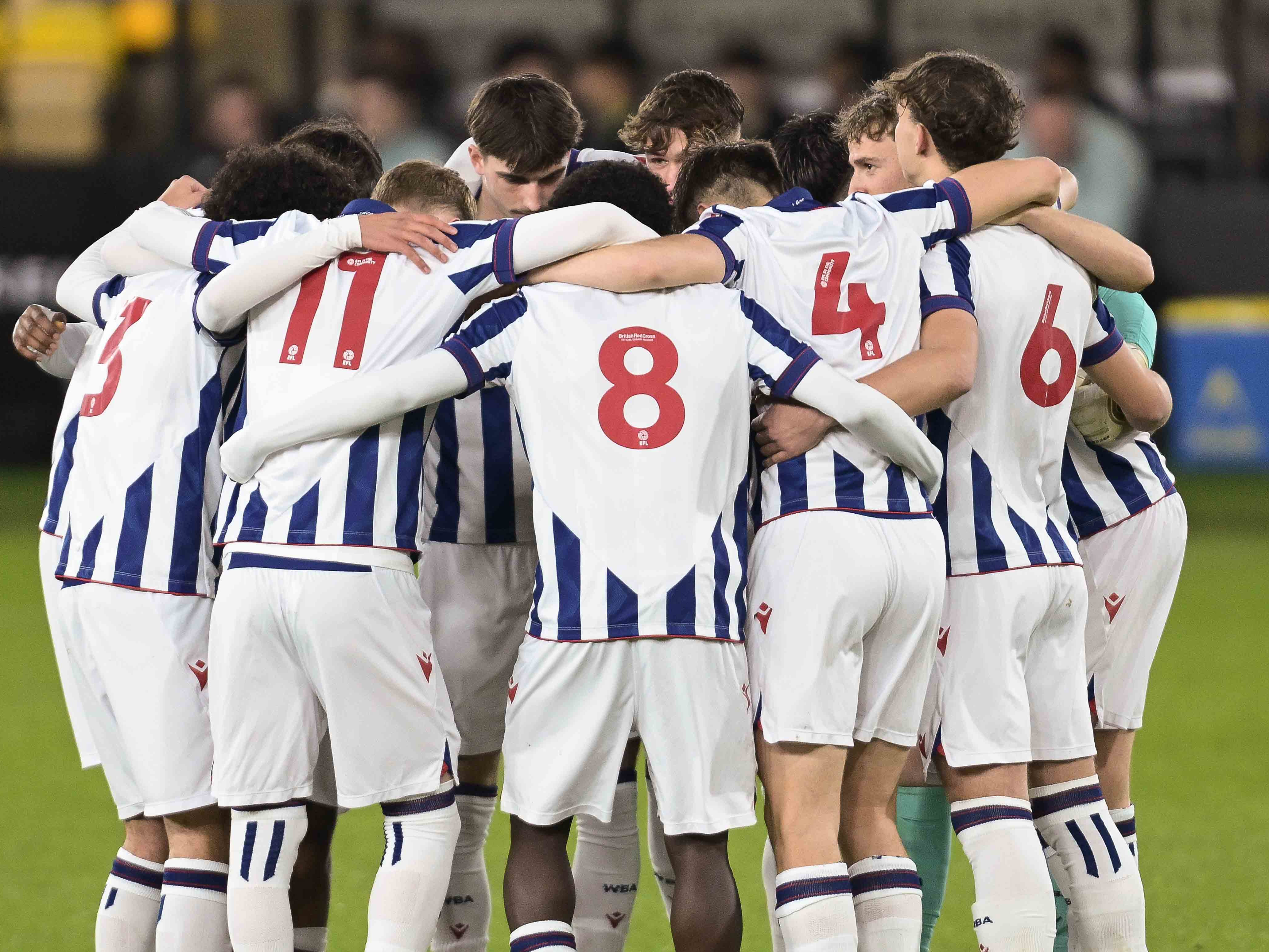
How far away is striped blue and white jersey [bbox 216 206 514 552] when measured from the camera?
333 centimetres

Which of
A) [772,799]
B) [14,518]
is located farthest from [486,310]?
[14,518]

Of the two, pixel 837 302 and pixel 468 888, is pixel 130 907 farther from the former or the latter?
pixel 837 302

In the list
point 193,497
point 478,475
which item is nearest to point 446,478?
point 478,475

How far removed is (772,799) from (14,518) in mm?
9844

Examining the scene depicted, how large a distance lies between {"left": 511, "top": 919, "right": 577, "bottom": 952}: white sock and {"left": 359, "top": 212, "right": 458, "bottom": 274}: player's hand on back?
4.25ft

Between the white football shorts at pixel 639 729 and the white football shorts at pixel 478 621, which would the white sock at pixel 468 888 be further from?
the white football shorts at pixel 639 729

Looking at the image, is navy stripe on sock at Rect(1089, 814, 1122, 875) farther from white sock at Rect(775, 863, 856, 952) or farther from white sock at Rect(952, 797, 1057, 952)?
white sock at Rect(775, 863, 856, 952)

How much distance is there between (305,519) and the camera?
10.9 ft

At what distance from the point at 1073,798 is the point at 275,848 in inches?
66.0

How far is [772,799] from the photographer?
3350mm

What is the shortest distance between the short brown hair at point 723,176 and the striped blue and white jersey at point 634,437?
0.39 metres

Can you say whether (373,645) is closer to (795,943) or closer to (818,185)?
(795,943)

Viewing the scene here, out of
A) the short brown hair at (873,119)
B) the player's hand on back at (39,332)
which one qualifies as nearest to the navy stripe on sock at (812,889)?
the short brown hair at (873,119)

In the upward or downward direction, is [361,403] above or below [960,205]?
below
